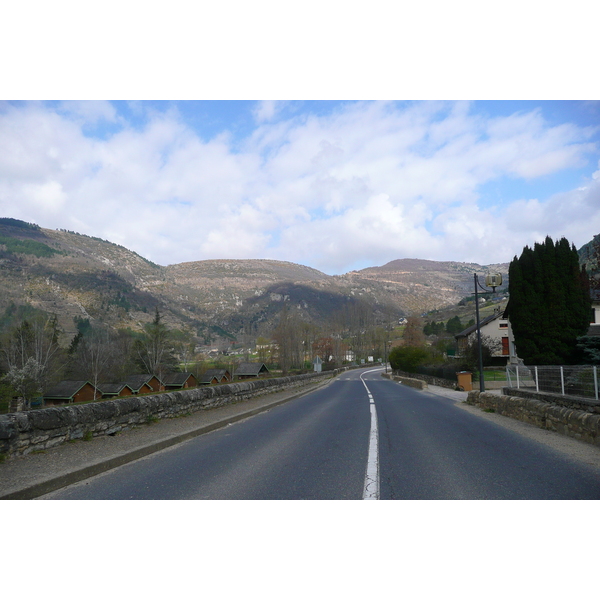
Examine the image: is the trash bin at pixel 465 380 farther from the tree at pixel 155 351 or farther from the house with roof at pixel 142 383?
the tree at pixel 155 351

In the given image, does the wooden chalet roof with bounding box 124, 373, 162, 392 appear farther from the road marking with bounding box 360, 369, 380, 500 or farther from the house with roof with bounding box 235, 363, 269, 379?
the road marking with bounding box 360, 369, 380, 500

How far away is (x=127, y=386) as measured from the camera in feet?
209

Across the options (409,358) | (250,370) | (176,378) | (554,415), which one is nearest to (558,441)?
(554,415)

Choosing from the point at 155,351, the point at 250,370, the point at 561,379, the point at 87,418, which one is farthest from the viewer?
the point at 250,370

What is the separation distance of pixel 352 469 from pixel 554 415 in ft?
20.7

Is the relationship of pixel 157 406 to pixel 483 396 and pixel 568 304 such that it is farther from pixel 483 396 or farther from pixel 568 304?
pixel 568 304

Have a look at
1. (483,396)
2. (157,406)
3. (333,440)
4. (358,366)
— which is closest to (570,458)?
(333,440)

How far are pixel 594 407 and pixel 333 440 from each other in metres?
→ 5.79

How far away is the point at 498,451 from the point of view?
7.70m

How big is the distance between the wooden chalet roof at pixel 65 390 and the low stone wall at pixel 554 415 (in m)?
57.9

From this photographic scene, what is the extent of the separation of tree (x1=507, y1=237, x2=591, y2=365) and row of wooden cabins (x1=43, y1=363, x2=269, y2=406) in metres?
39.0

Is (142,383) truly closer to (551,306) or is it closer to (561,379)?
(551,306)

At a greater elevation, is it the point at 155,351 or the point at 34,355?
the point at 155,351

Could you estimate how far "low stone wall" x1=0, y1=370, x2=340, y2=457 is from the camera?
259 inches
